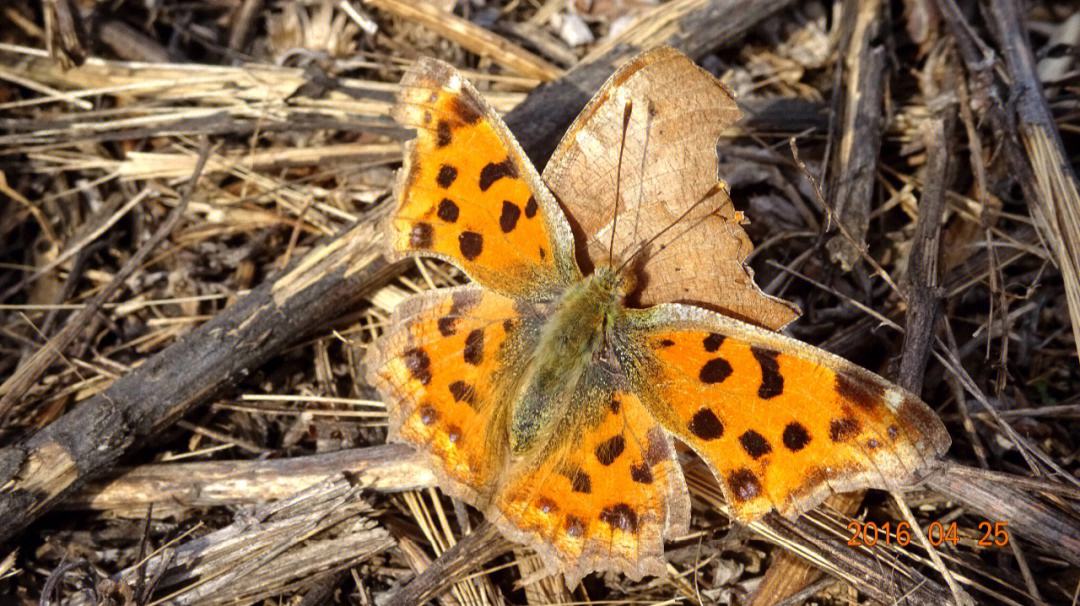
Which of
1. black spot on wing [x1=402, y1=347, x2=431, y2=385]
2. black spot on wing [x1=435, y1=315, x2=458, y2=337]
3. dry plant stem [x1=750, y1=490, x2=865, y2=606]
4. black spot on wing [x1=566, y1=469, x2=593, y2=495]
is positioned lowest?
dry plant stem [x1=750, y1=490, x2=865, y2=606]

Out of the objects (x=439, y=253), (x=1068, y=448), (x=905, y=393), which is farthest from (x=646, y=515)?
(x=1068, y=448)

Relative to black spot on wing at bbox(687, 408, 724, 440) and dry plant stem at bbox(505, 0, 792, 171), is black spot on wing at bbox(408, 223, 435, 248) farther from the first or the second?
black spot on wing at bbox(687, 408, 724, 440)

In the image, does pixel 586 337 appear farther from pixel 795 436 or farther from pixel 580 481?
pixel 795 436

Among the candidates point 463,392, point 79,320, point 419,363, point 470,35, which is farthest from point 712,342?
point 79,320

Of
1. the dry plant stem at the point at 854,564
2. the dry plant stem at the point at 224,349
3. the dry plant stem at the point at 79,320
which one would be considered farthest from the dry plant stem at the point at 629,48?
the dry plant stem at the point at 854,564

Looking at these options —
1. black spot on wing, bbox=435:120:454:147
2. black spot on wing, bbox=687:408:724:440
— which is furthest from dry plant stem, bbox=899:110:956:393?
black spot on wing, bbox=435:120:454:147
